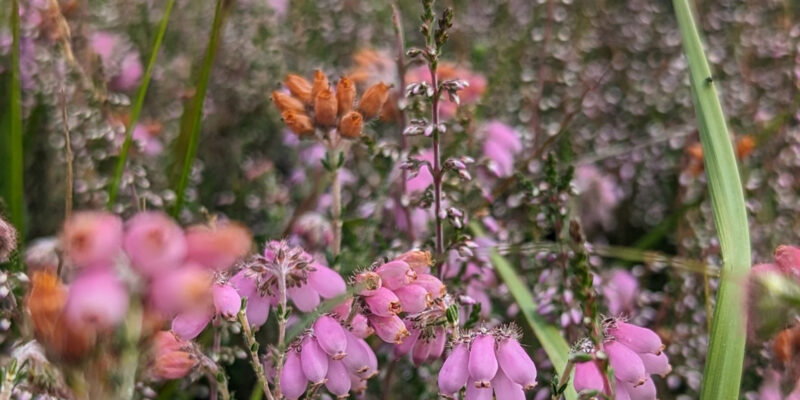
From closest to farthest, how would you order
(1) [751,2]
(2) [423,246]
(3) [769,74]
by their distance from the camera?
(2) [423,246], (3) [769,74], (1) [751,2]

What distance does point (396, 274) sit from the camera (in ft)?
4.00

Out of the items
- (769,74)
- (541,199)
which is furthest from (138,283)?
(769,74)

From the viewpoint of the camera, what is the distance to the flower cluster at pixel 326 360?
118 centimetres

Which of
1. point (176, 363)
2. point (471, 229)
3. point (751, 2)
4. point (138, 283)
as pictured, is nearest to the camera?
point (138, 283)

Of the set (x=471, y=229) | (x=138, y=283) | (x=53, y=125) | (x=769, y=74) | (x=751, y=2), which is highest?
(x=751, y=2)

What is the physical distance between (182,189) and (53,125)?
2.77 feet

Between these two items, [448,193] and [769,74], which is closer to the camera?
[448,193]

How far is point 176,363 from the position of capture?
1.18 m

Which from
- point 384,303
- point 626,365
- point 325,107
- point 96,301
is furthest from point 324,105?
point 96,301

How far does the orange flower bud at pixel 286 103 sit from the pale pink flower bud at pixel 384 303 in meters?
0.52

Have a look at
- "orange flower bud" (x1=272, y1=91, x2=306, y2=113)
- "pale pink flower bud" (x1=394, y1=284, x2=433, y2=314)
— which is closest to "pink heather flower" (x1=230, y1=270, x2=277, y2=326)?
"pale pink flower bud" (x1=394, y1=284, x2=433, y2=314)

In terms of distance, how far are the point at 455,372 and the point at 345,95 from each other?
2.02 feet

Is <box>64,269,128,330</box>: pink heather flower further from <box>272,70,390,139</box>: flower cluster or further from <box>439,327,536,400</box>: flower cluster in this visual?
<box>272,70,390,139</box>: flower cluster

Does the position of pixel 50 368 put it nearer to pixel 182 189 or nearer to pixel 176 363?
pixel 176 363
